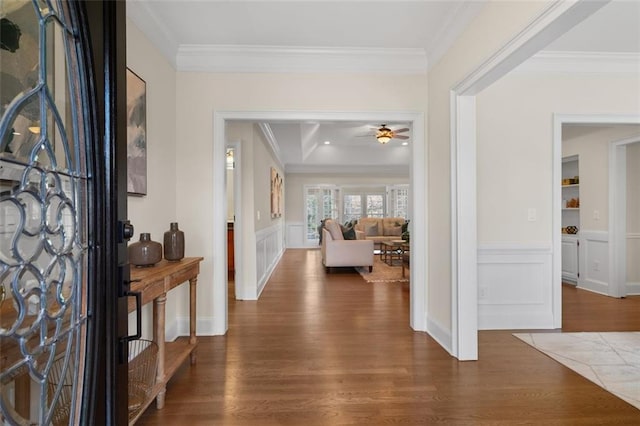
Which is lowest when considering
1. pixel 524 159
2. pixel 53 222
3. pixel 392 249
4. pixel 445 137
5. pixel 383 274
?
pixel 383 274

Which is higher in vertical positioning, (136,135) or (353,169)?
(353,169)

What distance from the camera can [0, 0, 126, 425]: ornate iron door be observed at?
70cm

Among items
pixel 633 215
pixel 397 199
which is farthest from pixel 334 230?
pixel 397 199

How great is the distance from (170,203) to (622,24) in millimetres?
3965

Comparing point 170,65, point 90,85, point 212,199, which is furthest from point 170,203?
point 90,85

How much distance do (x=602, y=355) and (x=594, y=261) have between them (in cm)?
267

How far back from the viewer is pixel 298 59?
121 inches

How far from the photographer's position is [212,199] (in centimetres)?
309

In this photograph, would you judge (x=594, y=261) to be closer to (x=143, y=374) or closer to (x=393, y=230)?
(x=393, y=230)

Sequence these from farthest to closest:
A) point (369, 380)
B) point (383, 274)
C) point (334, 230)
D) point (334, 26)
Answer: point (334, 230)
point (383, 274)
point (334, 26)
point (369, 380)

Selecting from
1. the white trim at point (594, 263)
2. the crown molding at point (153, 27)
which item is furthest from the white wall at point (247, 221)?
the white trim at point (594, 263)

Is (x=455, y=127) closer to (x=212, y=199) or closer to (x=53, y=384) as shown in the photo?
(x=212, y=199)

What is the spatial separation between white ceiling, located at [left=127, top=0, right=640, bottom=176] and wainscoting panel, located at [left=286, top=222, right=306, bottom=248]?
788 cm

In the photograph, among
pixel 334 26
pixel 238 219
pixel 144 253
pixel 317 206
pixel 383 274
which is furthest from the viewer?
pixel 317 206
